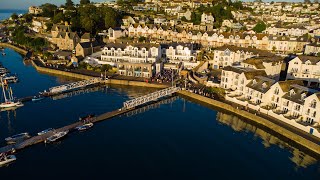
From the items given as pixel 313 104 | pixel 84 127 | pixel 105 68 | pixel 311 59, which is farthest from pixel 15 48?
pixel 313 104

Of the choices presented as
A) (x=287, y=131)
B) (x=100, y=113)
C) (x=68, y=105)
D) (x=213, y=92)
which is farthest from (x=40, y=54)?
(x=287, y=131)

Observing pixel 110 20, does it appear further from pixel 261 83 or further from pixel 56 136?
pixel 56 136

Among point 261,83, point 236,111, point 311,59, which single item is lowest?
point 236,111

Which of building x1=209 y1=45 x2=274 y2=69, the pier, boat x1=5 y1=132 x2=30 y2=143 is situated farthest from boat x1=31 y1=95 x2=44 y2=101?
building x1=209 y1=45 x2=274 y2=69

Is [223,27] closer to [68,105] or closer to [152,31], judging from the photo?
[152,31]

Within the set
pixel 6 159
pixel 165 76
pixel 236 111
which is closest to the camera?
pixel 6 159

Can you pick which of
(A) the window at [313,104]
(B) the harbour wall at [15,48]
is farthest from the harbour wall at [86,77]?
(A) the window at [313,104]

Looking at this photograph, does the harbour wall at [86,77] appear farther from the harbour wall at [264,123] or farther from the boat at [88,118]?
the boat at [88,118]

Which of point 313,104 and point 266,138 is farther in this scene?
point 266,138
